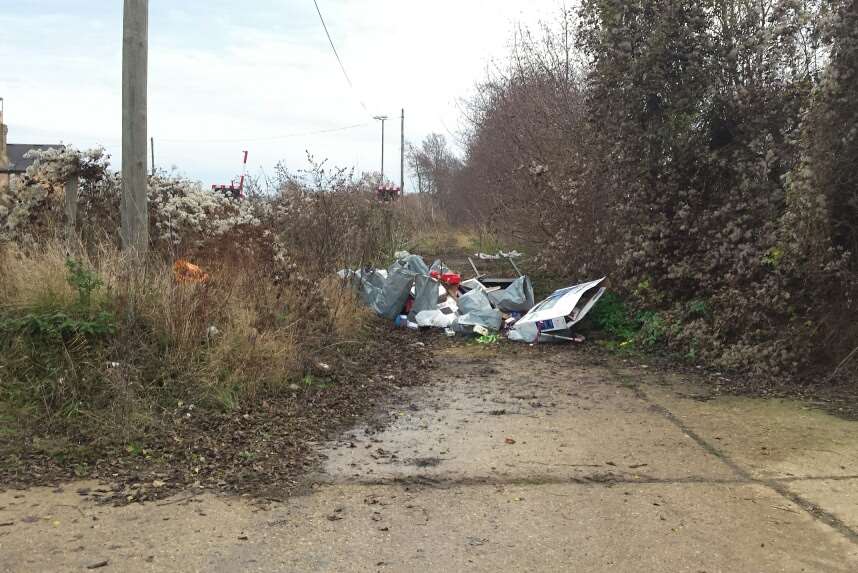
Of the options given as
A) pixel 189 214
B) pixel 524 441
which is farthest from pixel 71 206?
pixel 524 441

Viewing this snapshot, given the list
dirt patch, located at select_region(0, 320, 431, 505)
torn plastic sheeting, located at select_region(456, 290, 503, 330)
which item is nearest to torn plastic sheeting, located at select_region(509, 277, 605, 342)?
torn plastic sheeting, located at select_region(456, 290, 503, 330)

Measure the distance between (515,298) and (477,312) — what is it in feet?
2.83

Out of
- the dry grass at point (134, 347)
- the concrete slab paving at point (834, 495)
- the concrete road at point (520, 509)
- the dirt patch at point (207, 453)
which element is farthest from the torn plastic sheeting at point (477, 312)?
the concrete slab paving at point (834, 495)

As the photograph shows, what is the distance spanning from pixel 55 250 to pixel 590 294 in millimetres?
6049

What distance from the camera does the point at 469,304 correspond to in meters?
9.51

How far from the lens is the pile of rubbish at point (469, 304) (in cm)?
870

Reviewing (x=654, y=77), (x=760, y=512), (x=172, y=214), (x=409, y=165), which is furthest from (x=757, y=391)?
(x=409, y=165)

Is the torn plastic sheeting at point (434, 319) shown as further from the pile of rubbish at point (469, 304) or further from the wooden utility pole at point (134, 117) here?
the wooden utility pole at point (134, 117)

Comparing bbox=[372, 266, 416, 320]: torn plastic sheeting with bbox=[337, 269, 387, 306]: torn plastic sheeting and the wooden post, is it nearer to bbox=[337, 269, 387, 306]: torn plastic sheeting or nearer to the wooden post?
bbox=[337, 269, 387, 306]: torn plastic sheeting

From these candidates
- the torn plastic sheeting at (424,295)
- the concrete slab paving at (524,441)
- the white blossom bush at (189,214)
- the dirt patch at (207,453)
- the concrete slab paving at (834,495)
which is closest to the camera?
the concrete slab paving at (834,495)

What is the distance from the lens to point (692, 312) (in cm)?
776

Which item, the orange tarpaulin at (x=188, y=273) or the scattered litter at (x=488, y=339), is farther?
the scattered litter at (x=488, y=339)

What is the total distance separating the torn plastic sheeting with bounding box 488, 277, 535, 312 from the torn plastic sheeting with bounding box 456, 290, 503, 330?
1.18 feet

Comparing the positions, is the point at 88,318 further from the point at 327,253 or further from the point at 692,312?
the point at 692,312
